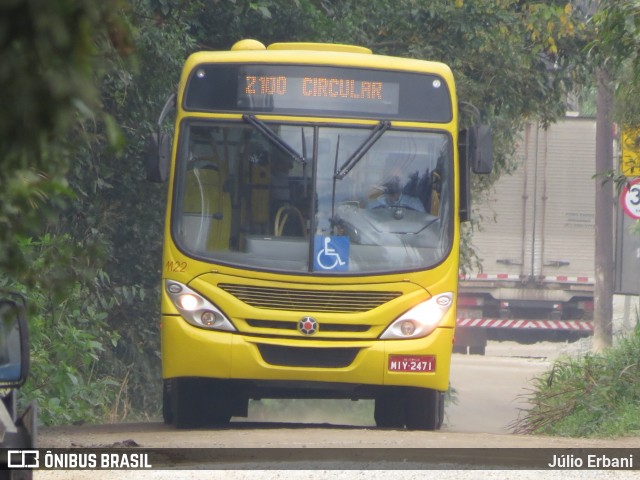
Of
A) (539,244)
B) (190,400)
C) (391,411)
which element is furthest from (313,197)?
(539,244)

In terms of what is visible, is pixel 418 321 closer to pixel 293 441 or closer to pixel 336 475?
pixel 293 441

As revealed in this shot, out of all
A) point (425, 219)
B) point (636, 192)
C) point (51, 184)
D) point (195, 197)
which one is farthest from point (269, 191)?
point (51, 184)

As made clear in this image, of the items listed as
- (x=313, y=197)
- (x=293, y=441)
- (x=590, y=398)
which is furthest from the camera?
(x=590, y=398)

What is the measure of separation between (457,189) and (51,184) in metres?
6.92

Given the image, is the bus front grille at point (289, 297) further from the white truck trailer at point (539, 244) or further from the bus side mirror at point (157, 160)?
the white truck trailer at point (539, 244)

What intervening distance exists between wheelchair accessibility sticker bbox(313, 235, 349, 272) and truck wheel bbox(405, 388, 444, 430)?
1.23 m

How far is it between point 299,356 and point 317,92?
1.99 m

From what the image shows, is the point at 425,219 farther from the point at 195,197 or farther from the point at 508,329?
the point at 508,329

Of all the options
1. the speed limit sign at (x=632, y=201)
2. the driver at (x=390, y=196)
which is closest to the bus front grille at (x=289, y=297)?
the driver at (x=390, y=196)

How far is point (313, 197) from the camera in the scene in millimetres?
8484

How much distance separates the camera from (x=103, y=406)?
36.1ft

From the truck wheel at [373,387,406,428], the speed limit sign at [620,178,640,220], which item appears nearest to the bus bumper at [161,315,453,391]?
the truck wheel at [373,387,406,428]

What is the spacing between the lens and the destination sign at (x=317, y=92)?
8.66 meters

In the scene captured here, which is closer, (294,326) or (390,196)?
(294,326)
